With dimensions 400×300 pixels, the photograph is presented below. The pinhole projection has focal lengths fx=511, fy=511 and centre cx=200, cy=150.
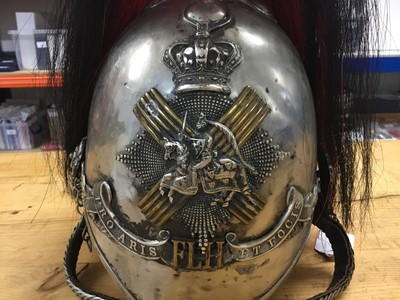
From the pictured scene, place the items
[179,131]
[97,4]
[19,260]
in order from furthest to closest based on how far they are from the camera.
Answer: [19,260] < [97,4] < [179,131]

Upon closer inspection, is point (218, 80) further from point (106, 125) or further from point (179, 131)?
point (106, 125)

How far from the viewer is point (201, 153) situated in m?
0.78

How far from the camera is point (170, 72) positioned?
0.81m

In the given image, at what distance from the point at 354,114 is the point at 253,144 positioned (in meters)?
0.33

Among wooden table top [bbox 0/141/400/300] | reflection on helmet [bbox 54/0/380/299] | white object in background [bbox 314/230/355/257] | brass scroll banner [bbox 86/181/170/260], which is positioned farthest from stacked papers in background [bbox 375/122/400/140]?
brass scroll banner [bbox 86/181/170/260]

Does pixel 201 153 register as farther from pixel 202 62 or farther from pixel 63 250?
pixel 63 250

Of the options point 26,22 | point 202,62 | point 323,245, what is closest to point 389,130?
point 323,245

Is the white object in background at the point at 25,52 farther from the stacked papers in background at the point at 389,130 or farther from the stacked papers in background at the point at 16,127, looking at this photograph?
the stacked papers in background at the point at 389,130

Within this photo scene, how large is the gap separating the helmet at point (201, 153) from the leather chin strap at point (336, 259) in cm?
13

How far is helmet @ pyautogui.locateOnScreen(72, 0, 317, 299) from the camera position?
0.79 metres

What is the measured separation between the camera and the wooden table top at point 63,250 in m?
1.06

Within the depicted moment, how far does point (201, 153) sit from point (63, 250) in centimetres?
60

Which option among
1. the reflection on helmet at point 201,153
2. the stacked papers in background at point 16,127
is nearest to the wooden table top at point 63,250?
the reflection on helmet at point 201,153

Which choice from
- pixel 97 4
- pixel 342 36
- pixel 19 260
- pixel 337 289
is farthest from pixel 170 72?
pixel 19 260
